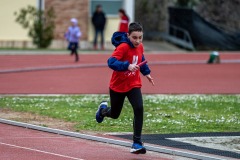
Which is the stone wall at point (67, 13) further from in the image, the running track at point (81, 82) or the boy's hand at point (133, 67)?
the boy's hand at point (133, 67)

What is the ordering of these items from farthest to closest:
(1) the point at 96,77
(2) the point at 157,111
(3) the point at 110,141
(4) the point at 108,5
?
(4) the point at 108,5, (1) the point at 96,77, (2) the point at 157,111, (3) the point at 110,141

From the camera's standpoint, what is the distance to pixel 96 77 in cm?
2672

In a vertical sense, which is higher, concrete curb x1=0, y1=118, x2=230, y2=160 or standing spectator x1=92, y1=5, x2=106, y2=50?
standing spectator x1=92, y1=5, x2=106, y2=50

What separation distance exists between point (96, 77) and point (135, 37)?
15.3m

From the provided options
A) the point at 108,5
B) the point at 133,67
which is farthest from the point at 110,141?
the point at 108,5

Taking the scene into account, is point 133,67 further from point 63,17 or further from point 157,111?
point 63,17

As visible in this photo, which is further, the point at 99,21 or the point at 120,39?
the point at 99,21

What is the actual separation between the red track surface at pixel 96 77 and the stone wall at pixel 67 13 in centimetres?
717

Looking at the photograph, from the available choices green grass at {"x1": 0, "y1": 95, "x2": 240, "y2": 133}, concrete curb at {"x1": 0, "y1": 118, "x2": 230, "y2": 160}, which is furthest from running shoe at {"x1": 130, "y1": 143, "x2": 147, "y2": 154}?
green grass at {"x1": 0, "y1": 95, "x2": 240, "y2": 133}

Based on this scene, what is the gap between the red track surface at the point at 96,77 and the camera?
Result: 22359 millimetres

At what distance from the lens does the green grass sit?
1464 cm

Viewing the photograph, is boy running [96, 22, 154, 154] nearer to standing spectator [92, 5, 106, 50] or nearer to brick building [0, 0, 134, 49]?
standing spectator [92, 5, 106, 50]

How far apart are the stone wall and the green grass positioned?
951 inches

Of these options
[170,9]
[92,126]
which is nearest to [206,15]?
[170,9]
